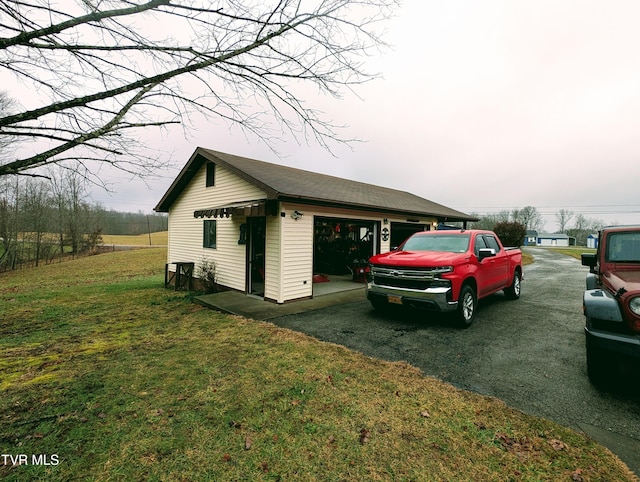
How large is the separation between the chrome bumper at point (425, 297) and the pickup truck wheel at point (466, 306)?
0.86 feet

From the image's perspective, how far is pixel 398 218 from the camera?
12258mm

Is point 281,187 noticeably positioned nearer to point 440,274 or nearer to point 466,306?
point 440,274

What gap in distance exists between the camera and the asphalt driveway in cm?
290

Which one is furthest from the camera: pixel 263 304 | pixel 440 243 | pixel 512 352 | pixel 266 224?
pixel 266 224

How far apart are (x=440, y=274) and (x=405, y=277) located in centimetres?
69

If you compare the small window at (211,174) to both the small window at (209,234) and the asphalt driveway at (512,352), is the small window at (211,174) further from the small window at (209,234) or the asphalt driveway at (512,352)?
the asphalt driveway at (512,352)

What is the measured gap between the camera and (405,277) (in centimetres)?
575

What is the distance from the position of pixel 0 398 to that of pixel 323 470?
4.04 metres

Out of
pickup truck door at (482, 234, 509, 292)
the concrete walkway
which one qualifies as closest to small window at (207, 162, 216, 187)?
the concrete walkway

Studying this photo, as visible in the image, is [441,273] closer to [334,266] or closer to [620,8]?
[620,8]

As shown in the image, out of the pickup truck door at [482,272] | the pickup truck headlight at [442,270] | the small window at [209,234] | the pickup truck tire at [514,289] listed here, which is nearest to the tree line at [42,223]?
the small window at [209,234]

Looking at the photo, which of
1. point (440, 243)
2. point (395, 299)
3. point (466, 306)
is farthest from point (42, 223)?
point (466, 306)

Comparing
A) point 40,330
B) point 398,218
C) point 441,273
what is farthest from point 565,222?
point 40,330

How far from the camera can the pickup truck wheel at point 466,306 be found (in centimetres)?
557
